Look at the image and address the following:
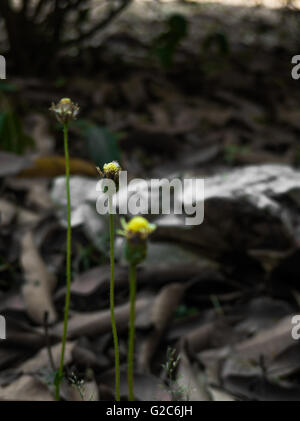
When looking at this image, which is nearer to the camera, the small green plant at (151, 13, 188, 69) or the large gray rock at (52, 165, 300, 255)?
the large gray rock at (52, 165, 300, 255)

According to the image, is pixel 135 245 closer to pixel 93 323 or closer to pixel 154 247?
pixel 93 323

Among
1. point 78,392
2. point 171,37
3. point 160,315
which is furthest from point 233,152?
point 78,392

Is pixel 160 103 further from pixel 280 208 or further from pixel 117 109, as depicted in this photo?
pixel 280 208

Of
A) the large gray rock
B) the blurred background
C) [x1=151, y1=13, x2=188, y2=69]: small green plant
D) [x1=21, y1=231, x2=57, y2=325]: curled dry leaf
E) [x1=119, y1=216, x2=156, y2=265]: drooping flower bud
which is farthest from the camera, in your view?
[x1=151, y1=13, x2=188, y2=69]: small green plant

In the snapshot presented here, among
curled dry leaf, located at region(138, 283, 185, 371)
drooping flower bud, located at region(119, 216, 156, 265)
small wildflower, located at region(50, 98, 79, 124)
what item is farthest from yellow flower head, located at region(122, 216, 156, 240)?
curled dry leaf, located at region(138, 283, 185, 371)

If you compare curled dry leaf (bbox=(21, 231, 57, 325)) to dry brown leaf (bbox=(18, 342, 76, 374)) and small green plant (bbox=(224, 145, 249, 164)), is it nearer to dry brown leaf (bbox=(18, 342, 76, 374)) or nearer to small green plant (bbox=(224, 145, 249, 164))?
dry brown leaf (bbox=(18, 342, 76, 374))

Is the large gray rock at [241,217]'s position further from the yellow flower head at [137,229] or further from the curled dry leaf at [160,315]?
the yellow flower head at [137,229]

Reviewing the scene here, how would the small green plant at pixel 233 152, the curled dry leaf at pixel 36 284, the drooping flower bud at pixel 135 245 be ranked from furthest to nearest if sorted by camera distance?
the small green plant at pixel 233 152
the curled dry leaf at pixel 36 284
the drooping flower bud at pixel 135 245

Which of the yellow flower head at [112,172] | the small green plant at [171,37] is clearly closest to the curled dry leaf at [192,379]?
the yellow flower head at [112,172]
